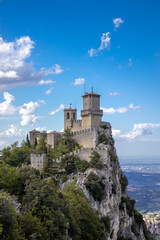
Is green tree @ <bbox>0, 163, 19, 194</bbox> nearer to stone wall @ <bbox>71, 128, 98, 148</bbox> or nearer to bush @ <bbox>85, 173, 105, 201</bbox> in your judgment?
bush @ <bbox>85, 173, 105, 201</bbox>

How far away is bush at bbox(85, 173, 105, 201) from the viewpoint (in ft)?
117

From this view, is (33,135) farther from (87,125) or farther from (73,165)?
(73,165)

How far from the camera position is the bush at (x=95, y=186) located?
3556 centimetres

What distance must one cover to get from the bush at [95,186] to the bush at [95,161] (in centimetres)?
215

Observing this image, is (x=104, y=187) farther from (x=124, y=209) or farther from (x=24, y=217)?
(x=24, y=217)

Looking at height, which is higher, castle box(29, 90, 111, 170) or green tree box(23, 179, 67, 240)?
castle box(29, 90, 111, 170)

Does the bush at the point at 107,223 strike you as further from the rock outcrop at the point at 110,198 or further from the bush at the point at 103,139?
the bush at the point at 103,139

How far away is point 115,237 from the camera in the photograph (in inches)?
1502

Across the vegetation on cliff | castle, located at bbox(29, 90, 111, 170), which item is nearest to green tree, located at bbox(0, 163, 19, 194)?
the vegetation on cliff

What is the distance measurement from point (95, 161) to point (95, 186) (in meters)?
4.85

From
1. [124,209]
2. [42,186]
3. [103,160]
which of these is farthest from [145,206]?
[42,186]

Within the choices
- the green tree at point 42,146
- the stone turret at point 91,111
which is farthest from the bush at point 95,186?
the stone turret at point 91,111

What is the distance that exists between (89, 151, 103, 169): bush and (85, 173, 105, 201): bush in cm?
215

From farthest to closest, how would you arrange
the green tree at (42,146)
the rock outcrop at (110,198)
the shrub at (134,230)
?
the shrub at (134,230)
the green tree at (42,146)
the rock outcrop at (110,198)
